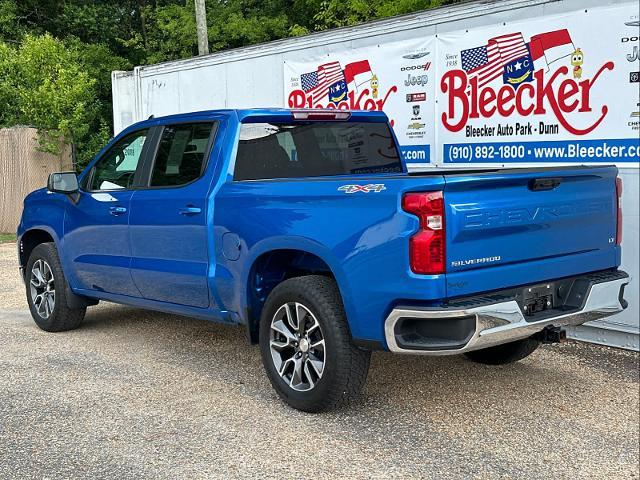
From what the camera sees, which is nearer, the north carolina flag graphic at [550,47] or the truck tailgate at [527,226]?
the truck tailgate at [527,226]

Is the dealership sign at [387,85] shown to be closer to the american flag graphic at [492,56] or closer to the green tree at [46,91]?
the american flag graphic at [492,56]

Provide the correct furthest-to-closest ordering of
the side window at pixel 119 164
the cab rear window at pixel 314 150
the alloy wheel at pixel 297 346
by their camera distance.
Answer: the side window at pixel 119 164
the cab rear window at pixel 314 150
the alloy wheel at pixel 297 346

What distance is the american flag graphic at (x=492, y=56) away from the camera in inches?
264

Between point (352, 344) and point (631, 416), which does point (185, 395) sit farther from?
point (631, 416)

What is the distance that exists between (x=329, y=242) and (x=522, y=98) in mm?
3179

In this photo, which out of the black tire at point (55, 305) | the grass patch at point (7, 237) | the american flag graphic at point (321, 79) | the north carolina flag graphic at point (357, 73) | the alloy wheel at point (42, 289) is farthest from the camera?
the grass patch at point (7, 237)

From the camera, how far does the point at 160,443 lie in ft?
13.9

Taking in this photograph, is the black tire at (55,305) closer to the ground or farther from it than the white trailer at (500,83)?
closer to the ground

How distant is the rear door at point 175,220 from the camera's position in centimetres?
528

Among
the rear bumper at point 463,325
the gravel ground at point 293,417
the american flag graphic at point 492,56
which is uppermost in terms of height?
the american flag graphic at point 492,56

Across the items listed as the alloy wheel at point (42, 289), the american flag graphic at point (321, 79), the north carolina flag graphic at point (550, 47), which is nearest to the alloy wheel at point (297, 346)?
the alloy wheel at point (42, 289)

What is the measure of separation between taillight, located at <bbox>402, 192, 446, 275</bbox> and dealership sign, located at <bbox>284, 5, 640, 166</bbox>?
2.80 metres

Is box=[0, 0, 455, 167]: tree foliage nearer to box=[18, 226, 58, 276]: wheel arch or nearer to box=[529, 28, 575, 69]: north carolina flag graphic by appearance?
box=[18, 226, 58, 276]: wheel arch

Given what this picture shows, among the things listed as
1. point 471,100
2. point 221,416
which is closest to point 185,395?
point 221,416
